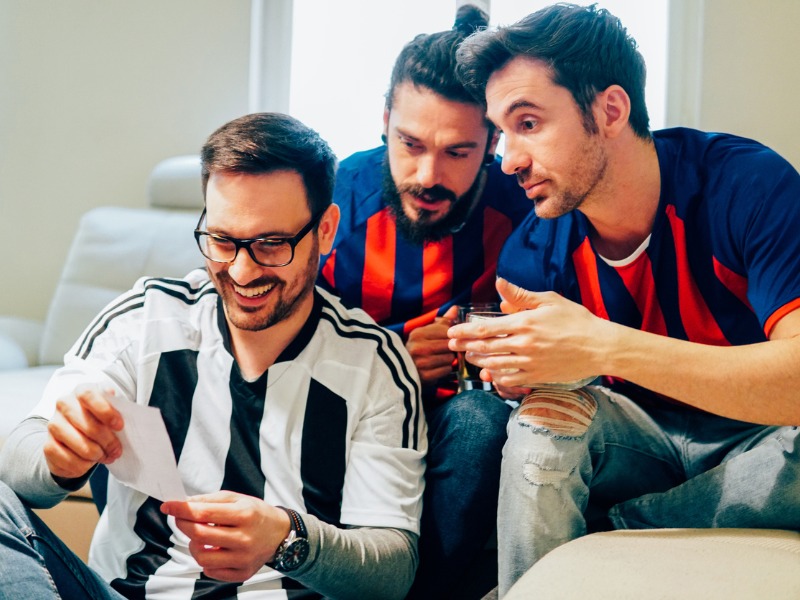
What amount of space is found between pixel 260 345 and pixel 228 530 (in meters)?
0.40

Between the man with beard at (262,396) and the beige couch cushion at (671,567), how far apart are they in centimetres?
26

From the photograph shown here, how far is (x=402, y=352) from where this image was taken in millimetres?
1523

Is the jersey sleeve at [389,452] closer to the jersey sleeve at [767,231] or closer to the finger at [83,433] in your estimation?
the finger at [83,433]

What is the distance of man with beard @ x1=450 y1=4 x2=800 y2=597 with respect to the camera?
4.36 ft

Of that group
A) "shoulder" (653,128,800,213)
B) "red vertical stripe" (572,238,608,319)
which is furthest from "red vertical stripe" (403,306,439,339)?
"shoulder" (653,128,800,213)

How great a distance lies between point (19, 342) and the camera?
2725 millimetres

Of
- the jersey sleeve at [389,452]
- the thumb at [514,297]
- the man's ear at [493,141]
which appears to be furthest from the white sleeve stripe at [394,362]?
the man's ear at [493,141]

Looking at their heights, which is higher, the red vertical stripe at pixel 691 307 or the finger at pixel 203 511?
the red vertical stripe at pixel 691 307

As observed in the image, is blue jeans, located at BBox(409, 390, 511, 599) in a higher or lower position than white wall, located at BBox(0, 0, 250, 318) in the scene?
lower

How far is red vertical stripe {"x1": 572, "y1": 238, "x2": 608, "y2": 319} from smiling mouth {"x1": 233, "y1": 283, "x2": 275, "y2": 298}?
60 centimetres

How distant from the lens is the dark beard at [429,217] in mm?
1811

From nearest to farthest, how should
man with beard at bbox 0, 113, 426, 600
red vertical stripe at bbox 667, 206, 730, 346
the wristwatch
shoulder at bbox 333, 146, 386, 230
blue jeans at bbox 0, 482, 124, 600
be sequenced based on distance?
blue jeans at bbox 0, 482, 124, 600
the wristwatch
man with beard at bbox 0, 113, 426, 600
red vertical stripe at bbox 667, 206, 730, 346
shoulder at bbox 333, 146, 386, 230

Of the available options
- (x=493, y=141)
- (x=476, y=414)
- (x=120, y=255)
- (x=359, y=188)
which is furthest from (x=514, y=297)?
(x=120, y=255)

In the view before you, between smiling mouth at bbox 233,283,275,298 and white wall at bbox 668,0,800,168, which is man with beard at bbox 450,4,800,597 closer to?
smiling mouth at bbox 233,283,275,298
